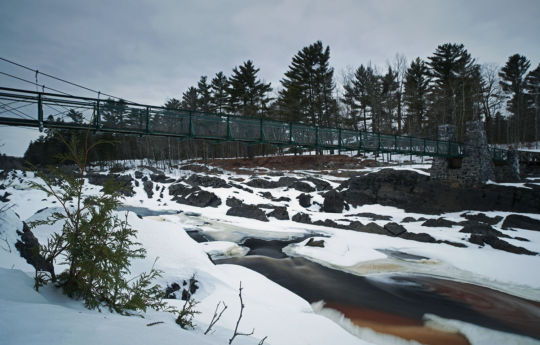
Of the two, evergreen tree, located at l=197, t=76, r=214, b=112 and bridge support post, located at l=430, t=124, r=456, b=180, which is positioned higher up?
evergreen tree, located at l=197, t=76, r=214, b=112

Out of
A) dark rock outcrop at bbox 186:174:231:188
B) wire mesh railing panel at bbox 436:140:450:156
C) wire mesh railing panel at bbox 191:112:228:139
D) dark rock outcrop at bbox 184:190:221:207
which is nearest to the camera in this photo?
wire mesh railing panel at bbox 191:112:228:139

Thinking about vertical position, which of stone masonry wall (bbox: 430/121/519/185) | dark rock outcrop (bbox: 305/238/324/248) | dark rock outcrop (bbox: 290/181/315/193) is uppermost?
stone masonry wall (bbox: 430/121/519/185)

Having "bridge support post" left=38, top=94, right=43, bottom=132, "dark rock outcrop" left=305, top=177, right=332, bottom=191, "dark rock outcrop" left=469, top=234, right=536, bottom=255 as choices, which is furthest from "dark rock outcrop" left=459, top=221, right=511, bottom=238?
"bridge support post" left=38, top=94, right=43, bottom=132

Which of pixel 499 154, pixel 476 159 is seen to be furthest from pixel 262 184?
pixel 499 154

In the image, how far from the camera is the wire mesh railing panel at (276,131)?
1224 cm

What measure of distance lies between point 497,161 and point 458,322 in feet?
56.6

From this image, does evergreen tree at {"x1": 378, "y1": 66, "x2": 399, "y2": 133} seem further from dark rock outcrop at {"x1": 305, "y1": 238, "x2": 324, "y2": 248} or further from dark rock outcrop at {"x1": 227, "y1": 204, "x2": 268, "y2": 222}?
dark rock outcrop at {"x1": 305, "y1": 238, "x2": 324, "y2": 248}

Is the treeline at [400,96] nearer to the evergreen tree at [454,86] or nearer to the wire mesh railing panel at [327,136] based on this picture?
the evergreen tree at [454,86]

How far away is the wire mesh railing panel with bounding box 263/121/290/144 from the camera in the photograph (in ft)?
40.2

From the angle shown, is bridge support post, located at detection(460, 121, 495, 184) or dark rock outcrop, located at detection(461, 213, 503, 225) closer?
dark rock outcrop, located at detection(461, 213, 503, 225)

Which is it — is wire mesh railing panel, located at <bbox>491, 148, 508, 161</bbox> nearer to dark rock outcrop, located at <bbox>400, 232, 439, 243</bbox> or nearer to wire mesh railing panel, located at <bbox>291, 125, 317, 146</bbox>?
dark rock outcrop, located at <bbox>400, 232, 439, 243</bbox>

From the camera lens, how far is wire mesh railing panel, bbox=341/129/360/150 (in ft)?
46.1

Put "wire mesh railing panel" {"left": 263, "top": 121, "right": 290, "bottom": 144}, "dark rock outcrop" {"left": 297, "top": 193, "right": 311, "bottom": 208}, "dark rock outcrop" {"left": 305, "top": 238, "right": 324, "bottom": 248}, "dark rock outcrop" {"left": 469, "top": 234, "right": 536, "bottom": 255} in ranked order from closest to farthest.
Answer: "dark rock outcrop" {"left": 469, "top": 234, "right": 536, "bottom": 255}, "dark rock outcrop" {"left": 305, "top": 238, "right": 324, "bottom": 248}, "wire mesh railing panel" {"left": 263, "top": 121, "right": 290, "bottom": 144}, "dark rock outcrop" {"left": 297, "top": 193, "right": 311, "bottom": 208}

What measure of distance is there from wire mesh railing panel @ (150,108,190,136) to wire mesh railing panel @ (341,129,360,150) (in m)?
7.80
